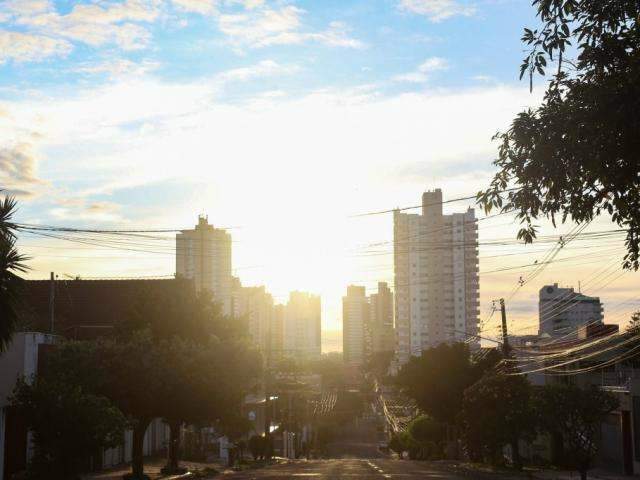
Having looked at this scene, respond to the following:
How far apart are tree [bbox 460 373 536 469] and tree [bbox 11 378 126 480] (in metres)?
25.0

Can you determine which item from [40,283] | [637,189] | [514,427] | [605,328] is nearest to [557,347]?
[605,328]

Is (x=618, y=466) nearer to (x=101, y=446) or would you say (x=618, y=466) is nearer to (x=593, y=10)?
(x=101, y=446)

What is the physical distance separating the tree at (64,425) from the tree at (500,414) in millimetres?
25040

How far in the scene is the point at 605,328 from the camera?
62.9m

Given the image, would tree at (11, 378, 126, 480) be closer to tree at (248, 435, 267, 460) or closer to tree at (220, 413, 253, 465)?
tree at (220, 413, 253, 465)

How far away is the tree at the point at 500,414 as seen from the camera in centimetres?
4566

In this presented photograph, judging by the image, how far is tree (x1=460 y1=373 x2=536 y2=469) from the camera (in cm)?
4566

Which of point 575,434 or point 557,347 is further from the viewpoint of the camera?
point 557,347

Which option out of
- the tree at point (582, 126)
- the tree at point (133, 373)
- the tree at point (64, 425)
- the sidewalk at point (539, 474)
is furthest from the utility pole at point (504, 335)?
the tree at point (582, 126)

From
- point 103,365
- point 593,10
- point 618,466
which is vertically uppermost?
point 593,10

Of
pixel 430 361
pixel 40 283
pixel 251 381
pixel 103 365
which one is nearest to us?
pixel 103 365

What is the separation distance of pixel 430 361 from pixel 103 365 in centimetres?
4806

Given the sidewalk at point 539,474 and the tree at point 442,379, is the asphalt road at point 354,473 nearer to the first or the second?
the sidewalk at point 539,474

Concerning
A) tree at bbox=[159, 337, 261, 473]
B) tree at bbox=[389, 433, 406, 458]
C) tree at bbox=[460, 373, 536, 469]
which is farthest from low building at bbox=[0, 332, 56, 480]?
tree at bbox=[389, 433, 406, 458]
